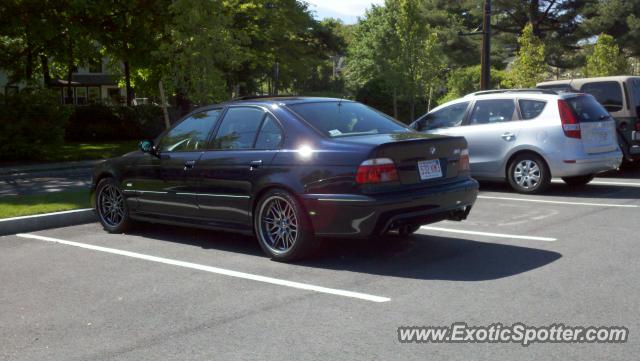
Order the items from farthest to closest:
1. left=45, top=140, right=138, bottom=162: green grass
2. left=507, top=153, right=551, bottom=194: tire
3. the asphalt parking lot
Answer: left=45, top=140, right=138, bottom=162: green grass < left=507, top=153, right=551, bottom=194: tire < the asphalt parking lot

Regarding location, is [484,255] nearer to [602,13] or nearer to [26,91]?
[26,91]

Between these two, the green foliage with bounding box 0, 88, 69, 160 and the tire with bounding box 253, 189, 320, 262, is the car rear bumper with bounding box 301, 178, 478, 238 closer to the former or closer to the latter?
the tire with bounding box 253, 189, 320, 262

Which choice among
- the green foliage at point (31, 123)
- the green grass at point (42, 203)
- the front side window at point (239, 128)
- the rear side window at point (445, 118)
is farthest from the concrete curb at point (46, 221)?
the green foliage at point (31, 123)

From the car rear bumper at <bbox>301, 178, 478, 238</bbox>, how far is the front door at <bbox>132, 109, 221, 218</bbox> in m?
1.75

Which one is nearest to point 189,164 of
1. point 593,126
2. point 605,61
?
point 593,126

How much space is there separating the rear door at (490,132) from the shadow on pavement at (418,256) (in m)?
4.26

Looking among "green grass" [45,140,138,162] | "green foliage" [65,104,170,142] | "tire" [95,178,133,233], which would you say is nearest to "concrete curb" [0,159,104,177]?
"green grass" [45,140,138,162]

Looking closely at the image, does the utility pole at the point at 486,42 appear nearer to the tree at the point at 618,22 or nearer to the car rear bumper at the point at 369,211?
the car rear bumper at the point at 369,211

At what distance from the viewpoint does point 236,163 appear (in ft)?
23.9

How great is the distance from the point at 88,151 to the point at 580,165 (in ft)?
56.8

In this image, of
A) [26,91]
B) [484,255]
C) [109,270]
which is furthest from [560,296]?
[26,91]

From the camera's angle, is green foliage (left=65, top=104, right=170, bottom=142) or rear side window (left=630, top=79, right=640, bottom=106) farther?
green foliage (left=65, top=104, right=170, bottom=142)

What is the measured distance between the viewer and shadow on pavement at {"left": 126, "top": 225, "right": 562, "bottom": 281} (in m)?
6.27

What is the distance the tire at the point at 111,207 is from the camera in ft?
28.5
